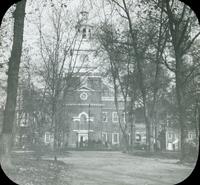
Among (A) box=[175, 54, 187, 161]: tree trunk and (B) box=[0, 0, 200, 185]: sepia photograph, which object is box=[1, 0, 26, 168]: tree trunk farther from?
(A) box=[175, 54, 187, 161]: tree trunk

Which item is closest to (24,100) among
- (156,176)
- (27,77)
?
(27,77)

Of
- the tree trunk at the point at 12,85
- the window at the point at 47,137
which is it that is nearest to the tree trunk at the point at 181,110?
the tree trunk at the point at 12,85

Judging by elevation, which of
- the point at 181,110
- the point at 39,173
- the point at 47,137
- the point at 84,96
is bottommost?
the point at 39,173

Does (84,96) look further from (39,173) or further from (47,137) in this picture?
(39,173)

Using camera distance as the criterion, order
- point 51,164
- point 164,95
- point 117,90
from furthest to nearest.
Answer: point 117,90, point 164,95, point 51,164

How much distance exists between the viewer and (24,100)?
10.4 meters

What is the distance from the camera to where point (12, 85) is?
7926 millimetres

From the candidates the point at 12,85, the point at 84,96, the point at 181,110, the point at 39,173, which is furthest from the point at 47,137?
the point at 181,110

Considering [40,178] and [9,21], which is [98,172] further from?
[9,21]

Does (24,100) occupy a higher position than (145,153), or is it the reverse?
(24,100)

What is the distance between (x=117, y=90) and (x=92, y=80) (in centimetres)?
106

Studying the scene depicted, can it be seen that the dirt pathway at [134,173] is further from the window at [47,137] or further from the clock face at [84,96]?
the window at [47,137]

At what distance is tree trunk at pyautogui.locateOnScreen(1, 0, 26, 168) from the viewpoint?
25.1 ft

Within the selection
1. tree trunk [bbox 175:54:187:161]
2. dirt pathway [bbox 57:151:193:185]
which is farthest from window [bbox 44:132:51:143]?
tree trunk [bbox 175:54:187:161]
